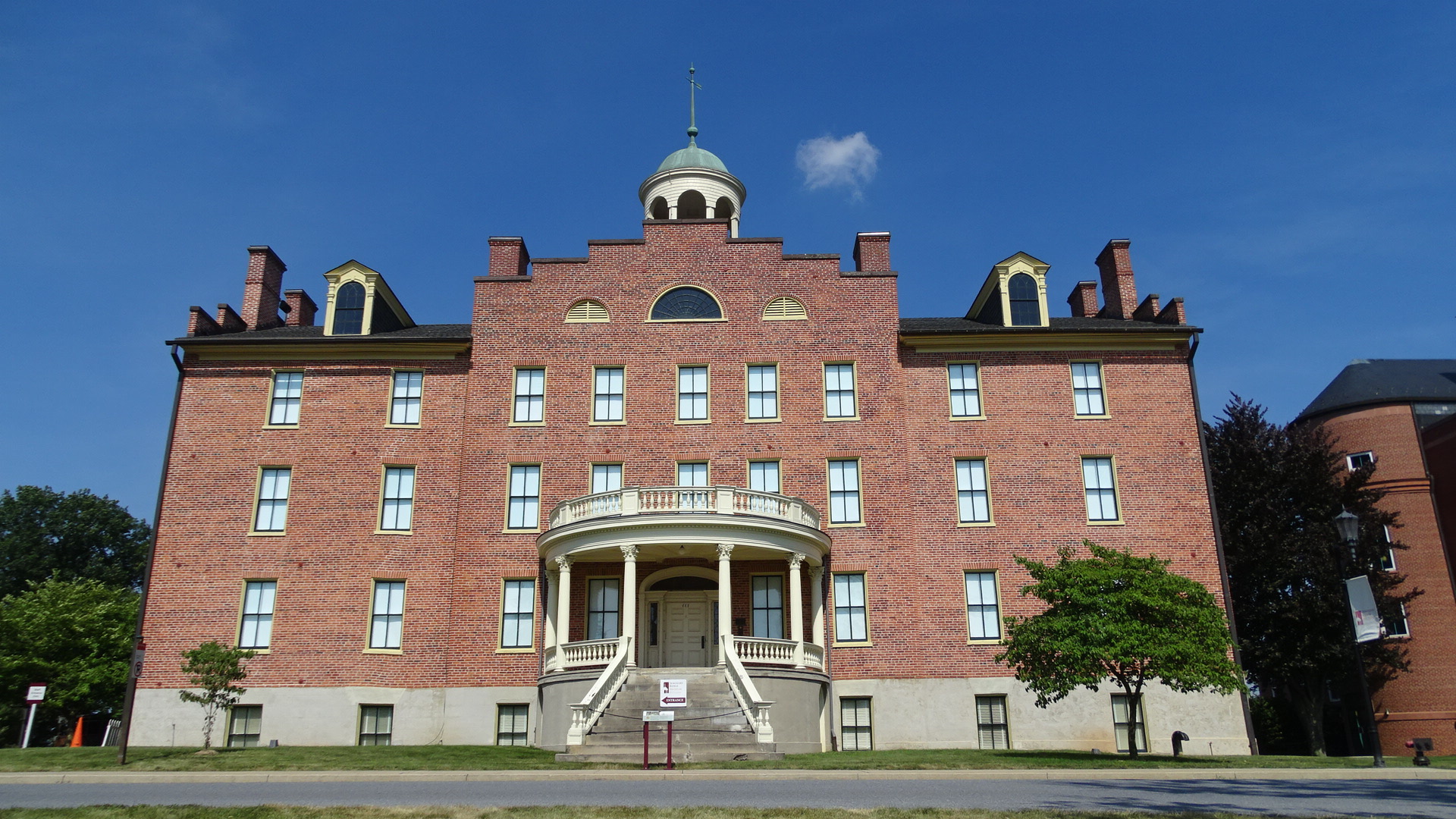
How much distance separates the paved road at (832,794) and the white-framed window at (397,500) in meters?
14.1

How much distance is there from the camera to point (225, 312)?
33031 mm

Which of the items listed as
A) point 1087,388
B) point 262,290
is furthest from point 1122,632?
point 262,290

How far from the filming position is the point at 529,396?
31.2m

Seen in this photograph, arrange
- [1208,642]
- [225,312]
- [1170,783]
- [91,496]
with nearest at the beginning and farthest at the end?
[1170,783]
[1208,642]
[225,312]
[91,496]

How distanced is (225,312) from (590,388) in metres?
12.5

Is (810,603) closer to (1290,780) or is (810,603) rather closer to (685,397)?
(685,397)

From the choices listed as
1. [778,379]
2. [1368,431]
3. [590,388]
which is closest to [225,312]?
[590,388]

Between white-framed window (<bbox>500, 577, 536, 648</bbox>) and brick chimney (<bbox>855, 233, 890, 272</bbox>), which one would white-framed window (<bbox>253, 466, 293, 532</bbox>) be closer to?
white-framed window (<bbox>500, 577, 536, 648</bbox>)

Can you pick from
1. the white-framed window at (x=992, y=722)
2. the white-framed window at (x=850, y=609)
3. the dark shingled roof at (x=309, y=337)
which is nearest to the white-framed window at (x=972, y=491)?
the white-framed window at (x=850, y=609)

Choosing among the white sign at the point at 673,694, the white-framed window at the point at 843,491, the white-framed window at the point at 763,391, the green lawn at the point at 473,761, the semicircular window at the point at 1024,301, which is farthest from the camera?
the semicircular window at the point at 1024,301

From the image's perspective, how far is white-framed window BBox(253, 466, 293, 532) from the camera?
29938 millimetres

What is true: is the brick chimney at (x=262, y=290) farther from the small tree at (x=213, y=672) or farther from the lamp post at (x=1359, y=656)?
the lamp post at (x=1359, y=656)

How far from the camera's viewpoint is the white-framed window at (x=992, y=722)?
27.8 meters

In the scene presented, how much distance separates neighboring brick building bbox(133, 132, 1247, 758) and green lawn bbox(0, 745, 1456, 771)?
4651 mm
